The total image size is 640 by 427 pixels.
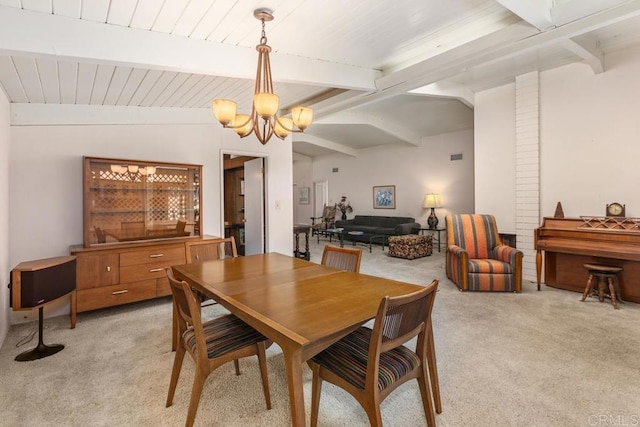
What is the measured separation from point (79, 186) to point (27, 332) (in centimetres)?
152

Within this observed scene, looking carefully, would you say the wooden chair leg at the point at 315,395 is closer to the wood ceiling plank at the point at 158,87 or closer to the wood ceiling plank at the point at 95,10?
the wood ceiling plank at the point at 95,10

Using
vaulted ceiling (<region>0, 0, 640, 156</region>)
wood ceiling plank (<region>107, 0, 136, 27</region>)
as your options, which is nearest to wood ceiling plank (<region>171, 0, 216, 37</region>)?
vaulted ceiling (<region>0, 0, 640, 156</region>)

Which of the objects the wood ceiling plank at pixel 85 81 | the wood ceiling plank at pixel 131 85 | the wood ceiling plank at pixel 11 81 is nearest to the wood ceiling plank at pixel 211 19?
the wood ceiling plank at pixel 131 85

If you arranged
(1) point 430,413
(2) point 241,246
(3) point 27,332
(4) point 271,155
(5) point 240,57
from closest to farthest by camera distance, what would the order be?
1. (1) point 430,413
2. (5) point 240,57
3. (3) point 27,332
4. (4) point 271,155
5. (2) point 241,246

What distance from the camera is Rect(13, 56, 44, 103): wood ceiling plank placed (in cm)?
229

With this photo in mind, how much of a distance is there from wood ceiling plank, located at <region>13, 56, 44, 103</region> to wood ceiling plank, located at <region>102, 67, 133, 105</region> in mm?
515

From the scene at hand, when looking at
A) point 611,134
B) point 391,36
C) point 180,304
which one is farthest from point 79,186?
point 611,134

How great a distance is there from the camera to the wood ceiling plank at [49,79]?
2348 millimetres

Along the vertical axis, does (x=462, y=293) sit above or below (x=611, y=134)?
below

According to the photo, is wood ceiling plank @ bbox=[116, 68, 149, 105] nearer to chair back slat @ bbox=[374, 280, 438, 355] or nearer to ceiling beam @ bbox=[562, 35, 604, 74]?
chair back slat @ bbox=[374, 280, 438, 355]

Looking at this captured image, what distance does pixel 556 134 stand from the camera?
4297 millimetres

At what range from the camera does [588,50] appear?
11.4ft

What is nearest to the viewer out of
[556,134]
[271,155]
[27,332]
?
[27,332]

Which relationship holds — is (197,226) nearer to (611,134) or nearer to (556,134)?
(556,134)
